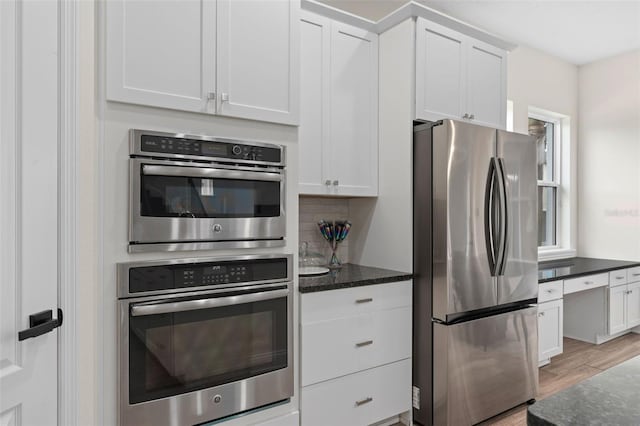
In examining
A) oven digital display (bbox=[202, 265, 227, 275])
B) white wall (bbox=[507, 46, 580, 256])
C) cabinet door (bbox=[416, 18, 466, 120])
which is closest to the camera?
oven digital display (bbox=[202, 265, 227, 275])

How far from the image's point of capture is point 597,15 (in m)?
3.51

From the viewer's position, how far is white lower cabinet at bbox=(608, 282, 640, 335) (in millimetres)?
3947

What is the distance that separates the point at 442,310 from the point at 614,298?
2.73 m

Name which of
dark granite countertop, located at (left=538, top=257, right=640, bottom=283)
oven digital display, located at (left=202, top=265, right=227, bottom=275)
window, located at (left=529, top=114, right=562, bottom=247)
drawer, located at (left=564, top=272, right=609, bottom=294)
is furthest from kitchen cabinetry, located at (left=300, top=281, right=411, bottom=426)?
window, located at (left=529, top=114, right=562, bottom=247)

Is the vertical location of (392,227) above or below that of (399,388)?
above

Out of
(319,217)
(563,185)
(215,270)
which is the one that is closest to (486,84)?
(319,217)

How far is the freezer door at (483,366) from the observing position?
7.57 ft

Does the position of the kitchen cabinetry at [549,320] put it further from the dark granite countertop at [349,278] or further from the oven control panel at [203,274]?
the oven control panel at [203,274]

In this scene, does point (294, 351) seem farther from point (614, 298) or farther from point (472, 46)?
point (614, 298)

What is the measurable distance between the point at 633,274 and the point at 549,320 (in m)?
1.61

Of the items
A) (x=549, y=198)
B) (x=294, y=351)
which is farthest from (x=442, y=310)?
(x=549, y=198)

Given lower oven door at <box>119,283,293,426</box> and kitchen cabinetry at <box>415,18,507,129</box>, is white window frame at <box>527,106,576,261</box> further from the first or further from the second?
lower oven door at <box>119,283,293,426</box>

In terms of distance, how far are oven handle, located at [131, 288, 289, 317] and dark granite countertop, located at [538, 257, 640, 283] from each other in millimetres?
2319

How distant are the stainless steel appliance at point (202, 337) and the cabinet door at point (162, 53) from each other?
689 mm
